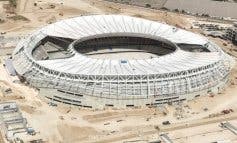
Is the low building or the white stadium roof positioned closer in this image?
the white stadium roof

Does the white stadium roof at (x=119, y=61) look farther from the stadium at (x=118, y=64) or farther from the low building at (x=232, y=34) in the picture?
the low building at (x=232, y=34)

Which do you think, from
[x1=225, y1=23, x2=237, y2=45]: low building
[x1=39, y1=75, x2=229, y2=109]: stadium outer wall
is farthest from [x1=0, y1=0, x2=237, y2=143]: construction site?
[x1=225, y1=23, x2=237, y2=45]: low building

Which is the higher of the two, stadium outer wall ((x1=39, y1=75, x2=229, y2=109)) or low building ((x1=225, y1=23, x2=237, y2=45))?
low building ((x1=225, y1=23, x2=237, y2=45))

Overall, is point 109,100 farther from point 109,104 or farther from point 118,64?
point 118,64


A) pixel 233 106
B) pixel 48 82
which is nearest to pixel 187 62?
pixel 233 106

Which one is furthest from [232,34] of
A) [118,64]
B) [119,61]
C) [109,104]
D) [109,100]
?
[109,104]

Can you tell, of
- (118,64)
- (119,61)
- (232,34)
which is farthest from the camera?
(232,34)

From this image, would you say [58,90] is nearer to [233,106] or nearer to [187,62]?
[187,62]

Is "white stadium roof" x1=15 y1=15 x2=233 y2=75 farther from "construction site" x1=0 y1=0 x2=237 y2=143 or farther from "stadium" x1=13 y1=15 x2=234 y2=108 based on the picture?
"construction site" x1=0 y1=0 x2=237 y2=143
